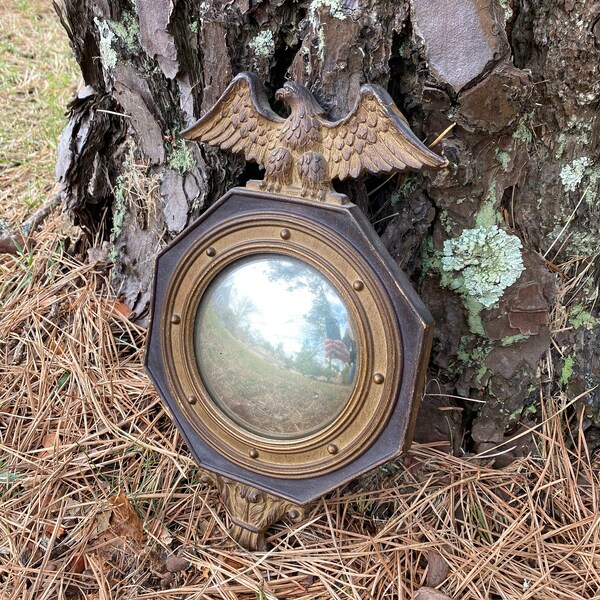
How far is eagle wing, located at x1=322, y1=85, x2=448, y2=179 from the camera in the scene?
1.10 metres

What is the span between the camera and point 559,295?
4.66 ft

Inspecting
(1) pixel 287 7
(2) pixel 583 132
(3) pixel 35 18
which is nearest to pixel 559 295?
(2) pixel 583 132

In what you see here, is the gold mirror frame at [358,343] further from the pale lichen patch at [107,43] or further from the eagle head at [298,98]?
the pale lichen patch at [107,43]

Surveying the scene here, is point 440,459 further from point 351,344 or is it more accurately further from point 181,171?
point 181,171

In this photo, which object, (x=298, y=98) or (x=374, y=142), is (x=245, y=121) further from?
(x=374, y=142)

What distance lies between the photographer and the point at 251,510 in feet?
4.34

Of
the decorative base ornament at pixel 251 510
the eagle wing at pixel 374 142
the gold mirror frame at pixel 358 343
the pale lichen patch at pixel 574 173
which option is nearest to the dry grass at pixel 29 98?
the gold mirror frame at pixel 358 343

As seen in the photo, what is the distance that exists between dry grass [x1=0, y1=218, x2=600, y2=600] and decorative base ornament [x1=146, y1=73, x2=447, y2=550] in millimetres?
119

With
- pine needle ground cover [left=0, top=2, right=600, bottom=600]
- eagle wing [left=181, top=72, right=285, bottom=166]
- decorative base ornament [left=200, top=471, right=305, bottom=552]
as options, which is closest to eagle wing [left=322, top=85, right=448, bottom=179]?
eagle wing [left=181, top=72, right=285, bottom=166]

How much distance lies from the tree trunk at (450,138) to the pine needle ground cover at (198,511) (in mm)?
81

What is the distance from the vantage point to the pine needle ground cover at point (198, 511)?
129 centimetres

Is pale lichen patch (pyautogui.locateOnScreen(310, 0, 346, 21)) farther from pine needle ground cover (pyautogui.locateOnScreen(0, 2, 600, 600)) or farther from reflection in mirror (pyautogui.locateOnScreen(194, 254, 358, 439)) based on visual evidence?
pine needle ground cover (pyautogui.locateOnScreen(0, 2, 600, 600))

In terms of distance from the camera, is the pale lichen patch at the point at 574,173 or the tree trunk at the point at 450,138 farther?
the pale lichen patch at the point at 574,173

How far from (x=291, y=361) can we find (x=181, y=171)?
59cm
